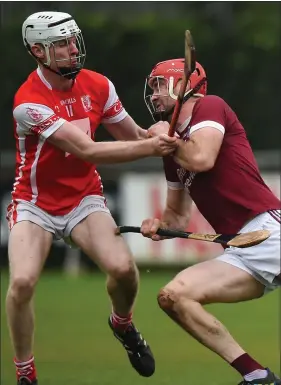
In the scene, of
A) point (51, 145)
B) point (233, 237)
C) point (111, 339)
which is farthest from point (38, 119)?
point (111, 339)

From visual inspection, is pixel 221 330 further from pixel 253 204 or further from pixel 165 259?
pixel 165 259

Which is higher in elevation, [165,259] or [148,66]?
[148,66]

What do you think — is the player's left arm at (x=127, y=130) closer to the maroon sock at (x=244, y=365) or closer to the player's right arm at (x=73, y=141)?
the player's right arm at (x=73, y=141)

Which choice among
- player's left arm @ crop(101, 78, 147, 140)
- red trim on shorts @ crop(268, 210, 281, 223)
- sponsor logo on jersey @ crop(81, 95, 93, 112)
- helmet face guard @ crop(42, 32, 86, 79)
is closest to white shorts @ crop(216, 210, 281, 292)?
red trim on shorts @ crop(268, 210, 281, 223)

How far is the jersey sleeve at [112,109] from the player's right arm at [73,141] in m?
0.62

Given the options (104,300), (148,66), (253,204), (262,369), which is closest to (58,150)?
(253,204)

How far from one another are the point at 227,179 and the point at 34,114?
1.46 meters

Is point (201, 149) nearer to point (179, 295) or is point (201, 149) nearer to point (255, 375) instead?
point (179, 295)

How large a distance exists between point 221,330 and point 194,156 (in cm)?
109

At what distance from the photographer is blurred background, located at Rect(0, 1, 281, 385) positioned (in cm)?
1410

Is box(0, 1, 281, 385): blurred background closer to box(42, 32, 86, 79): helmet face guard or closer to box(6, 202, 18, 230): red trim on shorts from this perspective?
box(6, 202, 18, 230): red trim on shorts

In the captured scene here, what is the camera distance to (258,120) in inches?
806

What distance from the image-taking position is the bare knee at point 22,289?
309 inches

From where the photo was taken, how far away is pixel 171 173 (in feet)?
25.6
